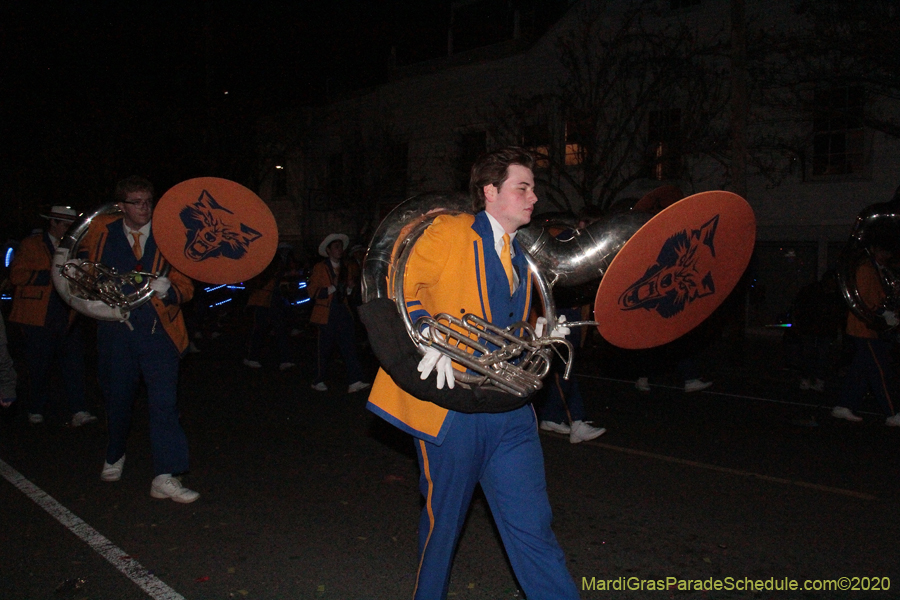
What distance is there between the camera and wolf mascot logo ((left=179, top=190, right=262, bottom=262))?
481cm

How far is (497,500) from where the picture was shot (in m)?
2.91

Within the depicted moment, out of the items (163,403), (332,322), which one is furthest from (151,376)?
(332,322)

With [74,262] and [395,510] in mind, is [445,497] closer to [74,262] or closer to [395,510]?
[395,510]

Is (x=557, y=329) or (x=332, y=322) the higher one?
(x=557, y=329)

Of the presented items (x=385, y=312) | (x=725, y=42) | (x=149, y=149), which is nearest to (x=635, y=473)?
(x=385, y=312)

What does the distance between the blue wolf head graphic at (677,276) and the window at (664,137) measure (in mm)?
13197

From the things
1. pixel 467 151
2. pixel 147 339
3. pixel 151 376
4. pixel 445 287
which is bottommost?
pixel 151 376

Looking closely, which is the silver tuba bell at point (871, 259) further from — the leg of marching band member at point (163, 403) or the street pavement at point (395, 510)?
the leg of marching band member at point (163, 403)

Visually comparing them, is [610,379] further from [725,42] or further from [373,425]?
[725,42]

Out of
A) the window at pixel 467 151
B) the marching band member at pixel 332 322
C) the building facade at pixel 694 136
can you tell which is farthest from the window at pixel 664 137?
the marching band member at pixel 332 322

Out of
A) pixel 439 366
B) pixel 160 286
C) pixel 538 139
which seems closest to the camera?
pixel 439 366

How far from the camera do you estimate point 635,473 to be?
5672 millimetres

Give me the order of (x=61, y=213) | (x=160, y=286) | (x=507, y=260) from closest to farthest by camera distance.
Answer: (x=507, y=260) < (x=160, y=286) < (x=61, y=213)

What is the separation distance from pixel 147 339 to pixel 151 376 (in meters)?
0.25
